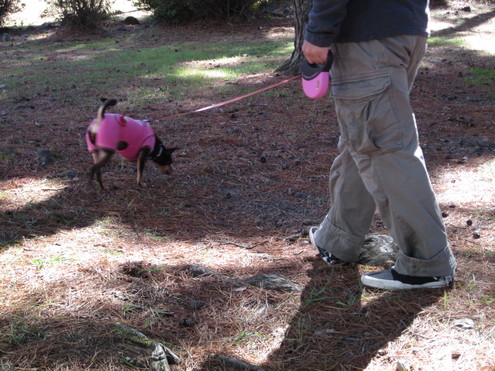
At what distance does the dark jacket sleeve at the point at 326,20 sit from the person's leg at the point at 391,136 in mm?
118

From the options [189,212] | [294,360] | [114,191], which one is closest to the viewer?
[294,360]

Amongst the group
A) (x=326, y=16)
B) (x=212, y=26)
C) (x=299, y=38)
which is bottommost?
(x=212, y=26)

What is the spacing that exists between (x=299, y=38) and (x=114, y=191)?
16.8 ft

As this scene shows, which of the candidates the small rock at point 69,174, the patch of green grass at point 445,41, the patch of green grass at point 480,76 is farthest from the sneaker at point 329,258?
the patch of green grass at point 445,41

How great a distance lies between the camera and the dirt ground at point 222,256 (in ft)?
7.68

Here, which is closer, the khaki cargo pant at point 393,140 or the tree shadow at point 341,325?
the tree shadow at point 341,325

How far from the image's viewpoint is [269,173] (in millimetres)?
5090

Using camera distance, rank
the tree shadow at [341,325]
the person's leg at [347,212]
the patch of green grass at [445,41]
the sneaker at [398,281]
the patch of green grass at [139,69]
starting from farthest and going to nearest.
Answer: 1. the patch of green grass at [445,41]
2. the patch of green grass at [139,69]
3. the person's leg at [347,212]
4. the sneaker at [398,281]
5. the tree shadow at [341,325]

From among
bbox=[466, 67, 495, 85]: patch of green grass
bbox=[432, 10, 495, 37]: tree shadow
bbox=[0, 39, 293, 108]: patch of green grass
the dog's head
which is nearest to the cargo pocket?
the dog's head

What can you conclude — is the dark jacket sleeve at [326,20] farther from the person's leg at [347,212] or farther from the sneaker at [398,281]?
the sneaker at [398,281]

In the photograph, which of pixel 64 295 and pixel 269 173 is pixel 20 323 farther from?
pixel 269 173

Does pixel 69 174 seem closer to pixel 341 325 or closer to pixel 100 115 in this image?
pixel 100 115

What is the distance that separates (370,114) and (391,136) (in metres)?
0.14

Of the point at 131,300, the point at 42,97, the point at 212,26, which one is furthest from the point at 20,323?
the point at 212,26
